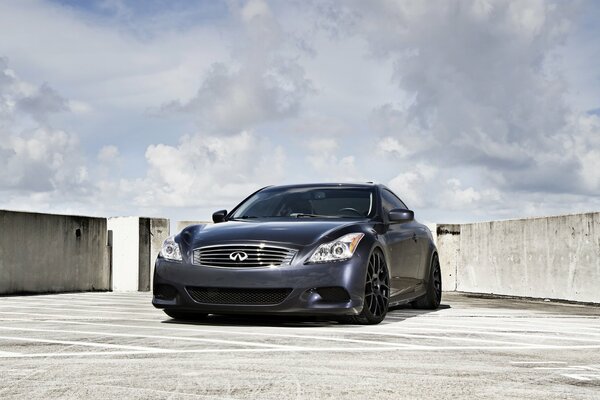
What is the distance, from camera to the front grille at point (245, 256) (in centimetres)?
809

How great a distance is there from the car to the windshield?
0.10 metres

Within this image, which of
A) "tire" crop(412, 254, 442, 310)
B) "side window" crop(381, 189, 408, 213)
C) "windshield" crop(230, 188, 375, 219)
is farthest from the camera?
"tire" crop(412, 254, 442, 310)

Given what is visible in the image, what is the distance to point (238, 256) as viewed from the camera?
8.16 meters

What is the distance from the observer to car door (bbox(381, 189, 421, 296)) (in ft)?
31.3

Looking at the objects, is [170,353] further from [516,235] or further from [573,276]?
[516,235]

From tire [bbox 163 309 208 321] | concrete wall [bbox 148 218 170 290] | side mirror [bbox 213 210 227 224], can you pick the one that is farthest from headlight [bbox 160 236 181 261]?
concrete wall [bbox 148 218 170 290]

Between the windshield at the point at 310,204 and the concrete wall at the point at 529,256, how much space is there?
5.86m

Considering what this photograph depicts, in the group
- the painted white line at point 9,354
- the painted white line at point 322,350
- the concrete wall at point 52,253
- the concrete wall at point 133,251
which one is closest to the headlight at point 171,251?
the painted white line at point 322,350

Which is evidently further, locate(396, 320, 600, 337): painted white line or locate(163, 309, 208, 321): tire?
locate(163, 309, 208, 321): tire

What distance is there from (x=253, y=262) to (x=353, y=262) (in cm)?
93

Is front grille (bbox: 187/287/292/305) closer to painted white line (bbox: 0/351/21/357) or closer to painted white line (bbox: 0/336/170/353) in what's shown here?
painted white line (bbox: 0/336/170/353)

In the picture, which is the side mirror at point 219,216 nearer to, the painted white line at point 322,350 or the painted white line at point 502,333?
the painted white line at point 502,333

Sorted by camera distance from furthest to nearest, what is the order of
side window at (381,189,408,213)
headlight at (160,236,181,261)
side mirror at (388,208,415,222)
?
side window at (381,189,408,213) → side mirror at (388,208,415,222) → headlight at (160,236,181,261)

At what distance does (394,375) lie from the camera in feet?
17.0
